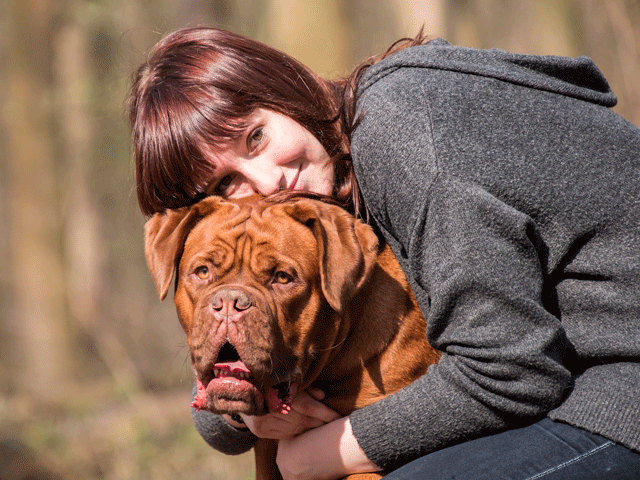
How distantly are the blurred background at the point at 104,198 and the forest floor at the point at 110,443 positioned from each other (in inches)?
0.9

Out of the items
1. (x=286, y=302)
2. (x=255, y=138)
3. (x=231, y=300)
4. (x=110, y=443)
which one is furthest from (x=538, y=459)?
(x=110, y=443)

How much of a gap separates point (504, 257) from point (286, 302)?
37.4 inches

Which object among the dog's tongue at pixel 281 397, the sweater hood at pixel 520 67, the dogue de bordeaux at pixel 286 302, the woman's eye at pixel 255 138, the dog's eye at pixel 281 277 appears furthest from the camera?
the woman's eye at pixel 255 138

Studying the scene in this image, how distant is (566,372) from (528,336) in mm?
210

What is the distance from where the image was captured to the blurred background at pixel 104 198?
7.42m

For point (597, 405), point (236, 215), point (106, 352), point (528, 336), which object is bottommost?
point (106, 352)

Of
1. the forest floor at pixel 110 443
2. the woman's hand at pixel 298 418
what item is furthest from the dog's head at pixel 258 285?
the forest floor at pixel 110 443

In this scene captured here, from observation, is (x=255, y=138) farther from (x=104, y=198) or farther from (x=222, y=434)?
(x=104, y=198)

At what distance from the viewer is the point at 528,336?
243 cm

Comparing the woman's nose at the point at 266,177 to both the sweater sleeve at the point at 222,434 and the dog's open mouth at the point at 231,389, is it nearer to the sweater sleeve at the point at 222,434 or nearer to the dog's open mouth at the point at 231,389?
the dog's open mouth at the point at 231,389

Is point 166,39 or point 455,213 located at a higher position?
point 166,39

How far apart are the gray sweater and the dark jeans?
0.04 meters

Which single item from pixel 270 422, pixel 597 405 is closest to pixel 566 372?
pixel 597 405

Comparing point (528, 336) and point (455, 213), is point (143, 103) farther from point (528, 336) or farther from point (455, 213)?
point (528, 336)
